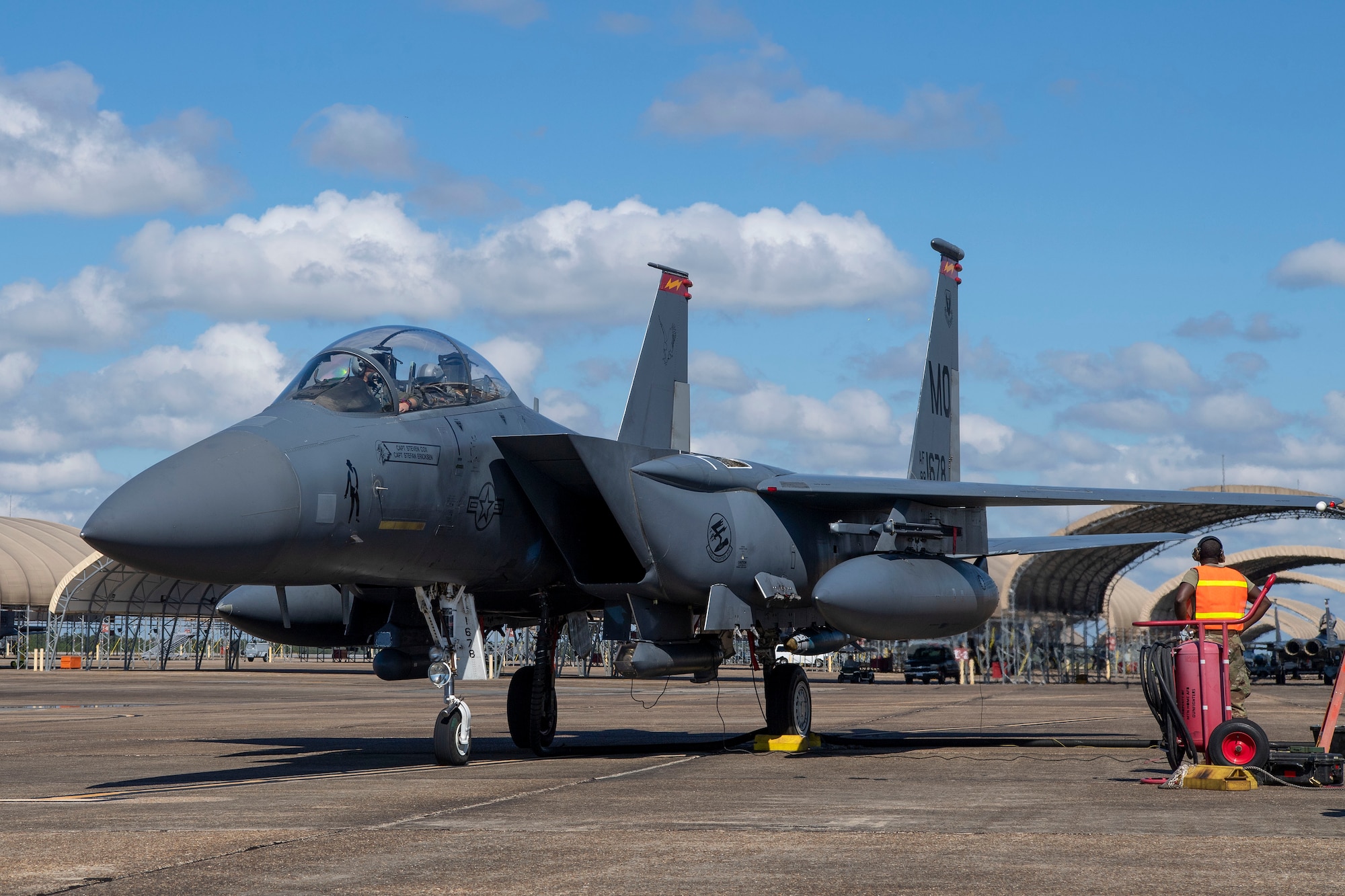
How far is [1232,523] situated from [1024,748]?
114 feet

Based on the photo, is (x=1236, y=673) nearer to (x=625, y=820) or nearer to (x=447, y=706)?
(x=625, y=820)

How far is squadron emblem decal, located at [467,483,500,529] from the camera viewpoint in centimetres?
1069

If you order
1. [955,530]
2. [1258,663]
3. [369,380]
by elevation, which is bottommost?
[1258,663]

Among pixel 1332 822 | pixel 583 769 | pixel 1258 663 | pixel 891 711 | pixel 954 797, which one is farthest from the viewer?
pixel 1258 663

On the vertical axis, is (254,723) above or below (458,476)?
below

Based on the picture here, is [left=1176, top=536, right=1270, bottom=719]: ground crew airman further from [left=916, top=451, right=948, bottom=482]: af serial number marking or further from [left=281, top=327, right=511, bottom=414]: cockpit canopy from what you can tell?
[left=916, top=451, right=948, bottom=482]: af serial number marking

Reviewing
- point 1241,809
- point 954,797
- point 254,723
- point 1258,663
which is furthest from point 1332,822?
point 1258,663

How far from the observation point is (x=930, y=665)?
48.8 meters

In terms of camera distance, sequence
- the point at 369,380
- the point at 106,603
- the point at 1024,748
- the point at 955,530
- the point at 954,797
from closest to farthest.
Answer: the point at 954,797, the point at 369,380, the point at 1024,748, the point at 955,530, the point at 106,603

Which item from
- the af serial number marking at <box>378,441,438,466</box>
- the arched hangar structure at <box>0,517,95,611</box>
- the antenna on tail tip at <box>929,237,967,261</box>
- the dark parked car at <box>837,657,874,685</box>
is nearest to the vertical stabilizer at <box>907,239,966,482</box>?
the antenna on tail tip at <box>929,237,967,261</box>

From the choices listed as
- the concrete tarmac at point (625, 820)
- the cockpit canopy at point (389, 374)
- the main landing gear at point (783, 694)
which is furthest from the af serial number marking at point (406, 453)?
the main landing gear at point (783, 694)

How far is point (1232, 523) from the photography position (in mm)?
44562

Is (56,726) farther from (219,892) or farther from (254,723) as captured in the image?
(219,892)

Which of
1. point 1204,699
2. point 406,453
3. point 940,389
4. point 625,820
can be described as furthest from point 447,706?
point 940,389
